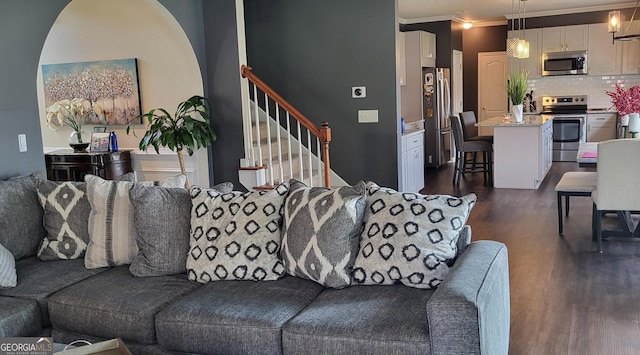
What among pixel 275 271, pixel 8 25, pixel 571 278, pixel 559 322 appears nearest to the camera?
pixel 275 271

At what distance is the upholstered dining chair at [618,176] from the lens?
4.37m

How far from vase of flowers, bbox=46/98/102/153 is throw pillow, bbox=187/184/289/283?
11.4ft

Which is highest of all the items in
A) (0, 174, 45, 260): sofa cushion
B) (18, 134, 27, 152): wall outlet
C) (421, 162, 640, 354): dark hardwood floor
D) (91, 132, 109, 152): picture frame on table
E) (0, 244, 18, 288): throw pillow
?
(18, 134, 27, 152): wall outlet

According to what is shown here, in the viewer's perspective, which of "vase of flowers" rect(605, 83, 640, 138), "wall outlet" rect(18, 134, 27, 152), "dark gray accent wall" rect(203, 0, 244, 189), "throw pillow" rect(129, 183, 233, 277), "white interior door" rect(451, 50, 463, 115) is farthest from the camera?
"white interior door" rect(451, 50, 463, 115)

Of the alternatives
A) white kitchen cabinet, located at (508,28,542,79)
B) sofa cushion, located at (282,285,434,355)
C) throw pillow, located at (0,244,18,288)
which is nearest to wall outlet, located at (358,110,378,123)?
sofa cushion, located at (282,285,434,355)

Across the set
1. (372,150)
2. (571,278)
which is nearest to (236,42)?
(372,150)

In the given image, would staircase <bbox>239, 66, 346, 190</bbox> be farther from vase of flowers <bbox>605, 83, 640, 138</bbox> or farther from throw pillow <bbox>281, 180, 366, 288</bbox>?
vase of flowers <bbox>605, 83, 640, 138</bbox>

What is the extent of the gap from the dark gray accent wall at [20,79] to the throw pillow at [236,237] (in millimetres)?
1601

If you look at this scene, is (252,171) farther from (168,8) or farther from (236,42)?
(168,8)

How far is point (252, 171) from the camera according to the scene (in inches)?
210

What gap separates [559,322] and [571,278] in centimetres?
86

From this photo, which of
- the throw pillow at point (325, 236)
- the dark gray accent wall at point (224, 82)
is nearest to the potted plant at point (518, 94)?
the dark gray accent wall at point (224, 82)

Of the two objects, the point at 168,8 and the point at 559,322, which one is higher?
the point at 168,8

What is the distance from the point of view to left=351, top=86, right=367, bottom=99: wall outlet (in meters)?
6.08
